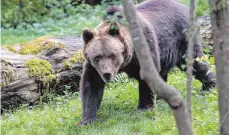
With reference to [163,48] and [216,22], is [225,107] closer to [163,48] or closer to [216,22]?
[216,22]

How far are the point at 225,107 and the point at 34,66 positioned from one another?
5.06 m

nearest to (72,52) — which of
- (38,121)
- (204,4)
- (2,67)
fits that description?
(2,67)

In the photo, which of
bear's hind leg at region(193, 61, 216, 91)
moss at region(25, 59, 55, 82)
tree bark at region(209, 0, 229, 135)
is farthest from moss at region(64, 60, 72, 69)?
tree bark at region(209, 0, 229, 135)

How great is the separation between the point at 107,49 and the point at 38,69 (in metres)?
1.94

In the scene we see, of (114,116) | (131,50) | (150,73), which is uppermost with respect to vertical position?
(150,73)

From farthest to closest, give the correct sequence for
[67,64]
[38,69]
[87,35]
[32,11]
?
[32,11], [67,64], [38,69], [87,35]

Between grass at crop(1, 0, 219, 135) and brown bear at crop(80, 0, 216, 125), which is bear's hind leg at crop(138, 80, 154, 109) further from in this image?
grass at crop(1, 0, 219, 135)

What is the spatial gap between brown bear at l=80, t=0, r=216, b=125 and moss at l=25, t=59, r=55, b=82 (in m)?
1.31

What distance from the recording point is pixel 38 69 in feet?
27.0

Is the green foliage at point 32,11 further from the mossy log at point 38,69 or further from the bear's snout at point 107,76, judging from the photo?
the bear's snout at point 107,76

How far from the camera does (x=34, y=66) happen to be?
8188 mm

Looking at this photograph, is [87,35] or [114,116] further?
[114,116]

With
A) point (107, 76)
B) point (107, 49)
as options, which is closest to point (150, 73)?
point (107, 76)

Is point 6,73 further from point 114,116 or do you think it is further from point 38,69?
point 114,116
